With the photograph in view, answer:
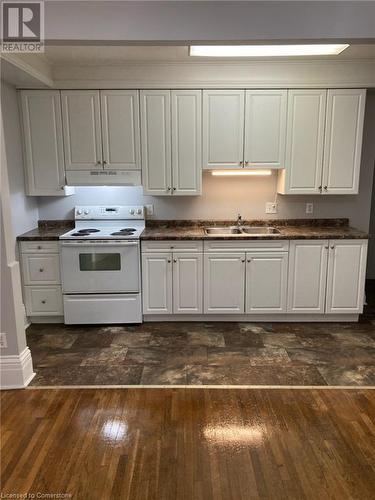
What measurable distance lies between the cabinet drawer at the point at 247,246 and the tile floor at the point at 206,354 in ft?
2.54

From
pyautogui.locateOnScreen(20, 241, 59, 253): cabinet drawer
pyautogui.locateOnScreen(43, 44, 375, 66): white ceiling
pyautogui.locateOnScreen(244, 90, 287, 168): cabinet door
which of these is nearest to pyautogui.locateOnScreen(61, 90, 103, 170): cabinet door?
pyautogui.locateOnScreen(43, 44, 375, 66): white ceiling

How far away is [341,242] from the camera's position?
3.72 meters

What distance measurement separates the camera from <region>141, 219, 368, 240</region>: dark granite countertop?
3.70 meters

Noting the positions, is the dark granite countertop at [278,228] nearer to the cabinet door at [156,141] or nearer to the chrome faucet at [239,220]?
the chrome faucet at [239,220]

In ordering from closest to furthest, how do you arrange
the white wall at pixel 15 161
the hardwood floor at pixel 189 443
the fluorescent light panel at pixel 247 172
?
the hardwood floor at pixel 189 443 → the white wall at pixel 15 161 → the fluorescent light panel at pixel 247 172

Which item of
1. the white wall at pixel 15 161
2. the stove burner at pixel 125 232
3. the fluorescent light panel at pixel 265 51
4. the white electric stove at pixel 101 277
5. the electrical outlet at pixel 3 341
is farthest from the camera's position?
the stove burner at pixel 125 232

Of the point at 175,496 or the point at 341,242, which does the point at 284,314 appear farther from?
the point at 175,496

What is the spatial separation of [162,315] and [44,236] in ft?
4.65

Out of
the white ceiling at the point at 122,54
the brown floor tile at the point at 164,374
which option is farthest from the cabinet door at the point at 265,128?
the brown floor tile at the point at 164,374

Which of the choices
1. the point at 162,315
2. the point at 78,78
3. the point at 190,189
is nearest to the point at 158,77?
the point at 78,78

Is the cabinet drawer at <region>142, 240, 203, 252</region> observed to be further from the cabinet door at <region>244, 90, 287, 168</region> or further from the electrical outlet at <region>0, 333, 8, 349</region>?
the electrical outlet at <region>0, 333, 8, 349</region>

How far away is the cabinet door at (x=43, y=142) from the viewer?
12.2 ft

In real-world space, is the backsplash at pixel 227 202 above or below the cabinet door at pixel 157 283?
above

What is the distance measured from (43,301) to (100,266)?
0.71 meters
